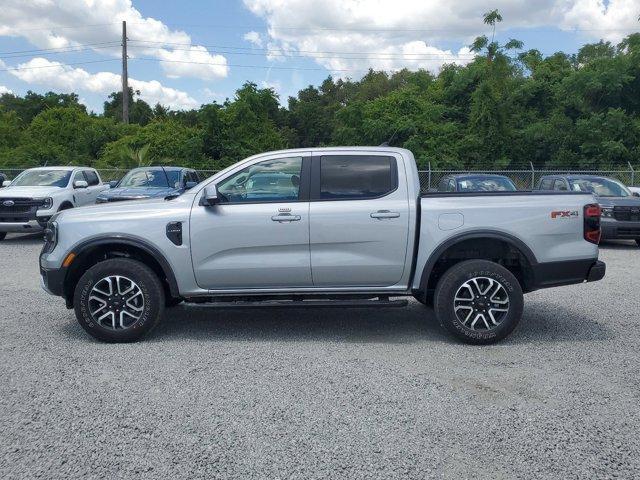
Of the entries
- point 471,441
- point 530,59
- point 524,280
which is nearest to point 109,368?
point 471,441

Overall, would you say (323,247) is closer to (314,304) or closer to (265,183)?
(314,304)

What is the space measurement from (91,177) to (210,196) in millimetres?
12214

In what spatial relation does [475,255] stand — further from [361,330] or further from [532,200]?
[361,330]

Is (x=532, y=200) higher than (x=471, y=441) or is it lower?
higher

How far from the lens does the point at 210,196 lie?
615cm

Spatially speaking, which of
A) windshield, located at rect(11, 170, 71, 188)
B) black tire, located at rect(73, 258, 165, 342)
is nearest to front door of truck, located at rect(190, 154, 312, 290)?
black tire, located at rect(73, 258, 165, 342)

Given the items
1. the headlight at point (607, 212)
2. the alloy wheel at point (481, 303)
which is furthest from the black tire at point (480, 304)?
the headlight at point (607, 212)

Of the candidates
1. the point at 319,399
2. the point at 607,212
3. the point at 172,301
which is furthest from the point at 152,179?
the point at 319,399

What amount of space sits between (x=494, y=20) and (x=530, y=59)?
7.00m

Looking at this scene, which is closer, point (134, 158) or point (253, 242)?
point (253, 242)

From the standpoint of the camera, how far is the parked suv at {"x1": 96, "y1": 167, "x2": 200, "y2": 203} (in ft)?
45.8

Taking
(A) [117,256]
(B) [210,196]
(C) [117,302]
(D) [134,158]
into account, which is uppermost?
(D) [134,158]

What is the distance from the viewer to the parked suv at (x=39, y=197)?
46.9 feet

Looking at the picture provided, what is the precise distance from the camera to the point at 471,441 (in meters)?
4.09
